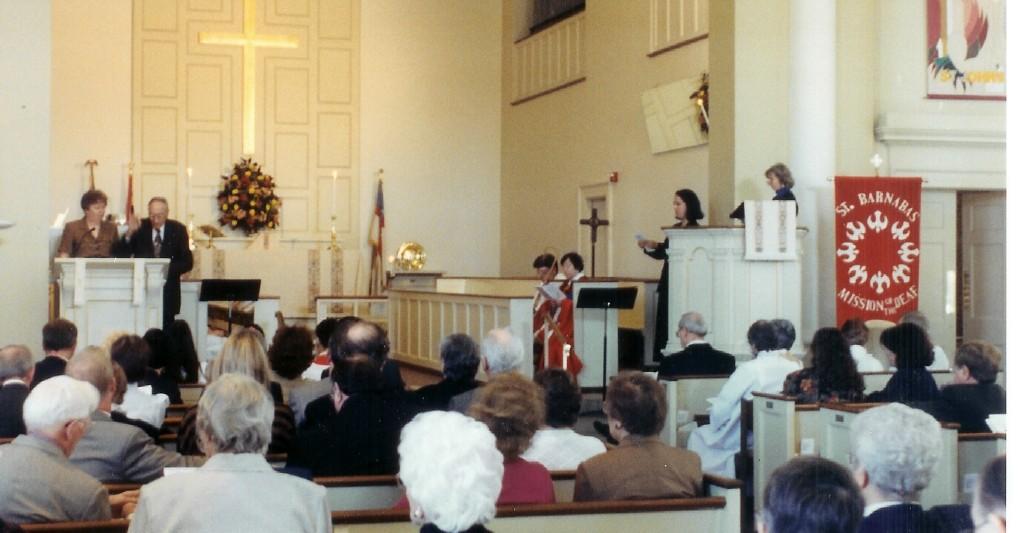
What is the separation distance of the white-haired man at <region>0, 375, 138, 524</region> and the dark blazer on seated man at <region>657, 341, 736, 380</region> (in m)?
4.15

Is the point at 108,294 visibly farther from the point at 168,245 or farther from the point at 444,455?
the point at 444,455

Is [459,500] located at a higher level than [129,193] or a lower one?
lower

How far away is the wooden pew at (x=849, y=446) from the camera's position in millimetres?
4840

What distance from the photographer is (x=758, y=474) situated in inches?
238

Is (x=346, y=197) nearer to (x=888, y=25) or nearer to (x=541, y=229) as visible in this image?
(x=541, y=229)

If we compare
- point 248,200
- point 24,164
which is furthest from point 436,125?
point 24,164

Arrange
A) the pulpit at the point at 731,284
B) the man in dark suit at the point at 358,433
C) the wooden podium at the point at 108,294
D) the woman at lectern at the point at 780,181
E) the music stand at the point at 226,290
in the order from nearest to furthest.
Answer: the man in dark suit at the point at 358,433 → the wooden podium at the point at 108,294 → the pulpit at the point at 731,284 → the woman at lectern at the point at 780,181 → the music stand at the point at 226,290

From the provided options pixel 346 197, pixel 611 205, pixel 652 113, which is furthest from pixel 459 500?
pixel 346 197

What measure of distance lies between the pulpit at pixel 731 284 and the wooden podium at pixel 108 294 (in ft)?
12.2

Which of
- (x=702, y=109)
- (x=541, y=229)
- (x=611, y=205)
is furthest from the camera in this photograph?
(x=541, y=229)

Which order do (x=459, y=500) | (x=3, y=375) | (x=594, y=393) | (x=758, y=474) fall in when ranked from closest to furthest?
(x=459, y=500) < (x=3, y=375) < (x=758, y=474) < (x=594, y=393)

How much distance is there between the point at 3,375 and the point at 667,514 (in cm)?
277

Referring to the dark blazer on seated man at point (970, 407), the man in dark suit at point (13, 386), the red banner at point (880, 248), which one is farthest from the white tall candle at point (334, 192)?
the dark blazer on seated man at point (970, 407)

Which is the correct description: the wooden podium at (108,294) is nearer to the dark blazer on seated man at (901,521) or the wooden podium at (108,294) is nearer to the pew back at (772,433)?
the pew back at (772,433)
